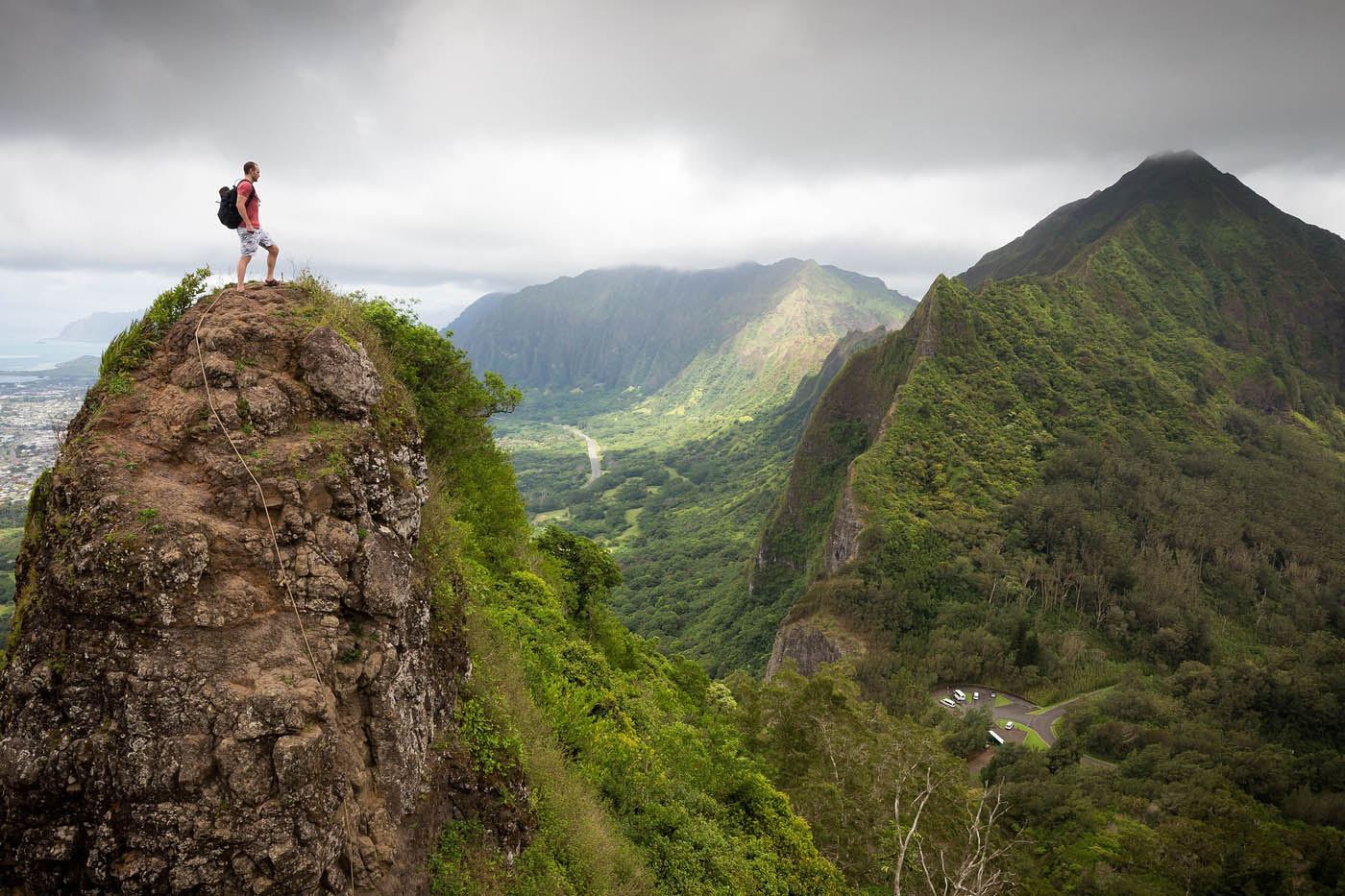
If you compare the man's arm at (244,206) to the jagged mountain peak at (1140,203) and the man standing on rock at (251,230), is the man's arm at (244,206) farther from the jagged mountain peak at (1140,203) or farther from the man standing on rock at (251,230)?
the jagged mountain peak at (1140,203)

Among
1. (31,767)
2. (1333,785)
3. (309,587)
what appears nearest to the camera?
(31,767)

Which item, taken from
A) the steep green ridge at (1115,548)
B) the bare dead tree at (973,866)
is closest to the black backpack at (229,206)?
the bare dead tree at (973,866)

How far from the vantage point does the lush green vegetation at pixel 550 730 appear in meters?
11.5

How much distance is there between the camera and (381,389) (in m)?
11.1

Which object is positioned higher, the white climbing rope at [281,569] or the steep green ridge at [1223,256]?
the steep green ridge at [1223,256]

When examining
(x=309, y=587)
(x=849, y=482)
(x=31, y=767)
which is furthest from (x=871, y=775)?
(x=849, y=482)

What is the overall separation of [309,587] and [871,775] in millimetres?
26441

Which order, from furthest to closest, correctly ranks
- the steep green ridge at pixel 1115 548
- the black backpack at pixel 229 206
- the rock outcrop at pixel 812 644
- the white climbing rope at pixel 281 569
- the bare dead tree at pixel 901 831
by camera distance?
the rock outcrop at pixel 812 644 < the steep green ridge at pixel 1115 548 < the bare dead tree at pixel 901 831 < the black backpack at pixel 229 206 < the white climbing rope at pixel 281 569

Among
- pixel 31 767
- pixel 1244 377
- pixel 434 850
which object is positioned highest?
pixel 1244 377

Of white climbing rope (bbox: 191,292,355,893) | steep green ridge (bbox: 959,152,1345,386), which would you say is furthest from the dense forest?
white climbing rope (bbox: 191,292,355,893)

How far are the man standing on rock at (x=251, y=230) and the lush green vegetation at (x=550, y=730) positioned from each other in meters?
0.91

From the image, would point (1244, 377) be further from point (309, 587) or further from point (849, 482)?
point (309, 587)

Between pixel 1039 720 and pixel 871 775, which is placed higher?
pixel 871 775

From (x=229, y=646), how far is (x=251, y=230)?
27.5 ft
